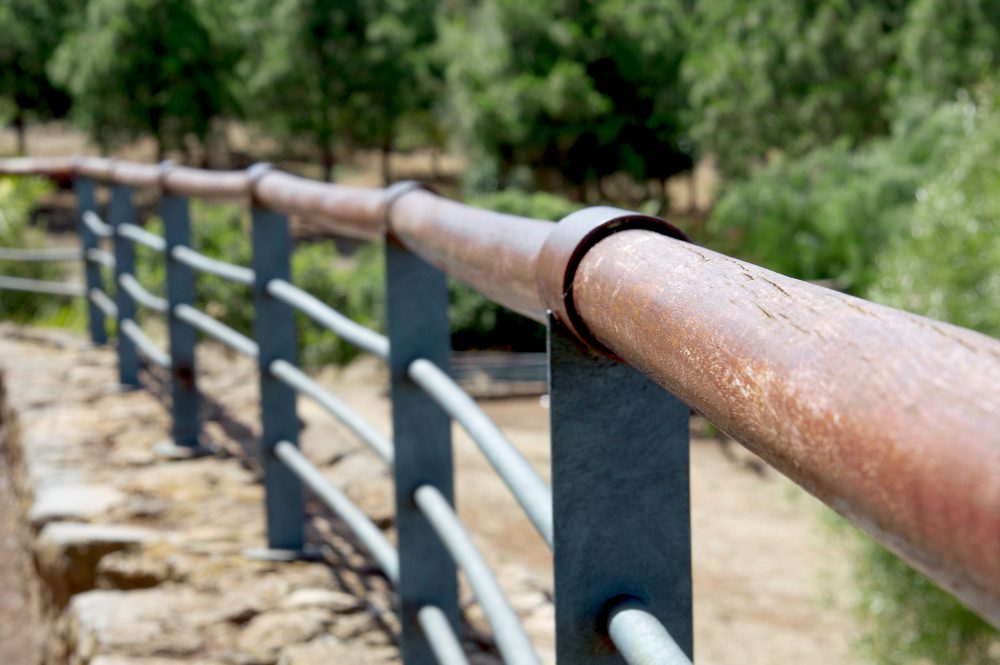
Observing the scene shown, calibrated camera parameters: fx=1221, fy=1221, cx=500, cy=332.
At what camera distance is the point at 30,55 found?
39469 millimetres

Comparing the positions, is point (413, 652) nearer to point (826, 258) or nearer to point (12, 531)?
point (12, 531)

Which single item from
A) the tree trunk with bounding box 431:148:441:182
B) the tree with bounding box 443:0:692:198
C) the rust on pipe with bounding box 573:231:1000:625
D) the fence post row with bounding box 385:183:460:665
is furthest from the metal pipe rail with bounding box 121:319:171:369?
the tree trunk with bounding box 431:148:441:182

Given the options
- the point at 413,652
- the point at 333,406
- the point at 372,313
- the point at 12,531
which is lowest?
the point at 372,313

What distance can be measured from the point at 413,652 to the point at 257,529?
140 cm

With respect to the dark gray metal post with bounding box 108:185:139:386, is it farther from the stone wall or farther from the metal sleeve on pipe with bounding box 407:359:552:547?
the metal sleeve on pipe with bounding box 407:359:552:547

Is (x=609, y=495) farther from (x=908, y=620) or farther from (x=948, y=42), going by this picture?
(x=948, y=42)

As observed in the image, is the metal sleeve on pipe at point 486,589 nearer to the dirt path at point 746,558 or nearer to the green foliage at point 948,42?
the dirt path at point 746,558

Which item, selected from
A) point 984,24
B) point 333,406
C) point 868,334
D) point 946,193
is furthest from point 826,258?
point 868,334

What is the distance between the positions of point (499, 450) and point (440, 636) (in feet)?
1.90

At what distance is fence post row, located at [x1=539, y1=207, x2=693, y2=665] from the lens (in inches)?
46.5

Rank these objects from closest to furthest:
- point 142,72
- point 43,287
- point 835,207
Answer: point 43,287 → point 835,207 → point 142,72

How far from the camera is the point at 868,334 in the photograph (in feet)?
2.01

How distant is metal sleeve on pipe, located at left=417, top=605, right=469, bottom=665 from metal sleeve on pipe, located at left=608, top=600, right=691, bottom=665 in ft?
2.55

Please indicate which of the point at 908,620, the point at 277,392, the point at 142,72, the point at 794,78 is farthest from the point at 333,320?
the point at 142,72
